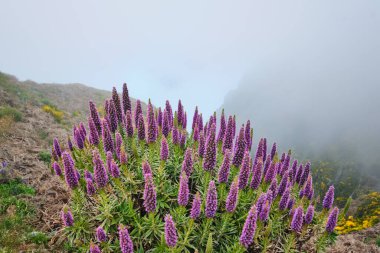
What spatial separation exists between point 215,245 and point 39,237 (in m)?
4.84

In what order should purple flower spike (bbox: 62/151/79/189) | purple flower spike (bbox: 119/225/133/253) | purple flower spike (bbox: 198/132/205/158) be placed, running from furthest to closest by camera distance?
1. purple flower spike (bbox: 198/132/205/158)
2. purple flower spike (bbox: 62/151/79/189)
3. purple flower spike (bbox: 119/225/133/253)

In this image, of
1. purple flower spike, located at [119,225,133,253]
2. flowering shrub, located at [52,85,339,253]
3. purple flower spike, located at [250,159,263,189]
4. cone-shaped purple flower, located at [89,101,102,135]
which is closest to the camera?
purple flower spike, located at [119,225,133,253]

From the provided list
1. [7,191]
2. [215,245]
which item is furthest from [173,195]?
[7,191]

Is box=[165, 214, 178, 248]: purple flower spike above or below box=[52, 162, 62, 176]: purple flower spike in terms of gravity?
below

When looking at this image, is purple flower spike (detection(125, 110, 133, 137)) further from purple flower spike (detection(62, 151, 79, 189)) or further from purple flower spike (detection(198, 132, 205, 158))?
purple flower spike (detection(198, 132, 205, 158))

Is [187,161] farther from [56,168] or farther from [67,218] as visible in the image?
[56,168]

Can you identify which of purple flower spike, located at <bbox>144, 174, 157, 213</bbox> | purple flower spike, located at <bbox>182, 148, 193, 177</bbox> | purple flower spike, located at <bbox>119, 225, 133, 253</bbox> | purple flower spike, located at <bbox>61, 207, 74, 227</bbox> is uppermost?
purple flower spike, located at <bbox>182, 148, 193, 177</bbox>

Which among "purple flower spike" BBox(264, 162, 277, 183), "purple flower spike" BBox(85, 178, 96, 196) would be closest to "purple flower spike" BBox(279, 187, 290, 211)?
"purple flower spike" BBox(264, 162, 277, 183)

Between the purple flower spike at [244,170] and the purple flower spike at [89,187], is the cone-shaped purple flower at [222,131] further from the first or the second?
the purple flower spike at [89,187]

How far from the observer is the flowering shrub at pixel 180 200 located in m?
4.90

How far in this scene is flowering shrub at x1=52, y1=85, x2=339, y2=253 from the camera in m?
4.90

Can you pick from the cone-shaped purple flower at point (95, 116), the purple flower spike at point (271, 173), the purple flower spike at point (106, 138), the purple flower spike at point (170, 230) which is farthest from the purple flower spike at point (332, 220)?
the cone-shaped purple flower at point (95, 116)

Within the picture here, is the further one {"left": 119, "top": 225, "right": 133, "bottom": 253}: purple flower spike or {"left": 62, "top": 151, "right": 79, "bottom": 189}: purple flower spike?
{"left": 62, "top": 151, "right": 79, "bottom": 189}: purple flower spike

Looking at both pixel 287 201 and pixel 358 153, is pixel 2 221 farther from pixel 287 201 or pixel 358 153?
pixel 358 153
